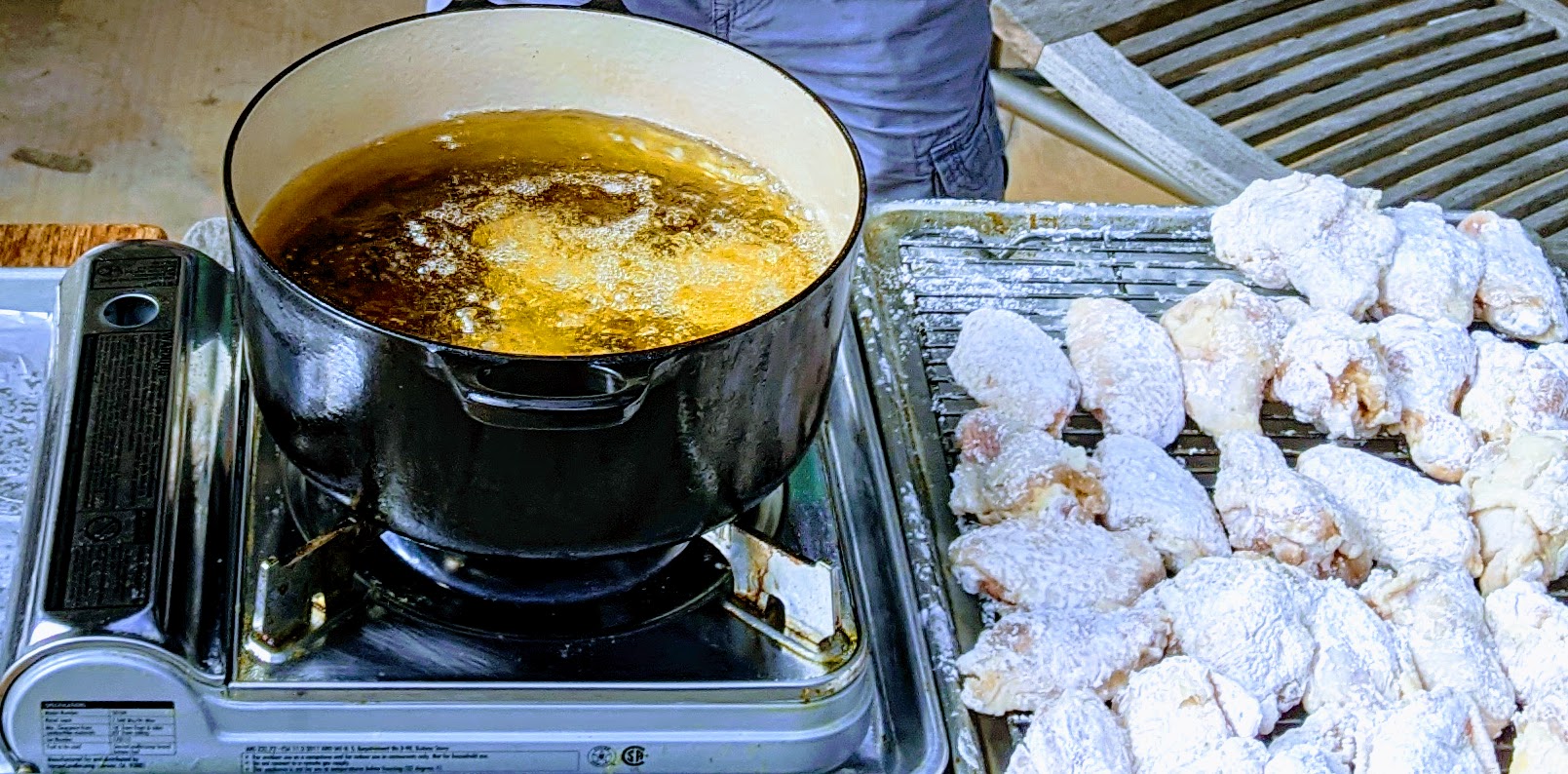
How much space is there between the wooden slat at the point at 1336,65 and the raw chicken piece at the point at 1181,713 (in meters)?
1.34

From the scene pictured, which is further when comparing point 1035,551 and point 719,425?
point 1035,551

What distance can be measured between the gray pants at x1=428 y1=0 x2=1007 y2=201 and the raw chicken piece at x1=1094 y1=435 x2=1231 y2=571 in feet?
2.71

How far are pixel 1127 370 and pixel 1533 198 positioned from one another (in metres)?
1.11

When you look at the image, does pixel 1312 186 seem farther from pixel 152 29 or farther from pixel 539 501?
pixel 152 29

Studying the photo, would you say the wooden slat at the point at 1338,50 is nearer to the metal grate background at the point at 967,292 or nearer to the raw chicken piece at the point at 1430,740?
the metal grate background at the point at 967,292

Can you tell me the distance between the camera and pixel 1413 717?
3.91 feet

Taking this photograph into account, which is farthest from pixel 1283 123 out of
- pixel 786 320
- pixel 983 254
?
pixel 786 320

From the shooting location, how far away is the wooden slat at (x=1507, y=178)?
2250mm

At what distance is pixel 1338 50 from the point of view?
2496 mm

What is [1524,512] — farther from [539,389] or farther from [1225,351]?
[539,389]

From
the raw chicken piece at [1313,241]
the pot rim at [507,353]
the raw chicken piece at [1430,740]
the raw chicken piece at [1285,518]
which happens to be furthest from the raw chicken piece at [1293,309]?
the pot rim at [507,353]

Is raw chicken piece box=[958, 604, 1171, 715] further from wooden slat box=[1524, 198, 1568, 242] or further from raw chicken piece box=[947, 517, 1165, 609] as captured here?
wooden slat box=[1524, 198, 1568, 242]

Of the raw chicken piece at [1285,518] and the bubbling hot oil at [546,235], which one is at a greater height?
the bubbling hot oil at [546,235]

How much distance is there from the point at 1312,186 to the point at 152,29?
2944 mm
